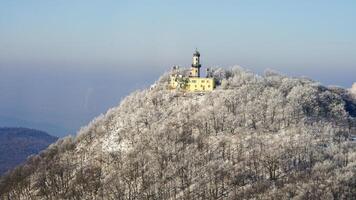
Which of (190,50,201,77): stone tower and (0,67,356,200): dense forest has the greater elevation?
(190,50,201,77): stone tower

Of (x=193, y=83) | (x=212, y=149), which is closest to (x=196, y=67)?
(x=193, y=83)

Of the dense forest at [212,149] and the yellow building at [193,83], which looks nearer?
the dense forest at [212,149]

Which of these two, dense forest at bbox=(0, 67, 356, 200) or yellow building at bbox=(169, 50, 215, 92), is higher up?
yellow building at bbox=(169, 50, 215, 92)

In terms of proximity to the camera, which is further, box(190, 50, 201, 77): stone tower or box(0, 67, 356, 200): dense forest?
box(190, 50, 201, 77): stone tower

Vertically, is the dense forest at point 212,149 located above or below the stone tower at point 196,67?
below

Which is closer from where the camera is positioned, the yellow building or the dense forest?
the dense forest

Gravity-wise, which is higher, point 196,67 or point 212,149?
point 196,67

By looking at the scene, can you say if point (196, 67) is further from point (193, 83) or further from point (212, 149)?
point (212, 149)

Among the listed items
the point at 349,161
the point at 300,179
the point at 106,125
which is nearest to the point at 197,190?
the point at 300,179

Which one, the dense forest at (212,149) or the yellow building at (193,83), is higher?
the yellow building at (193,83)
